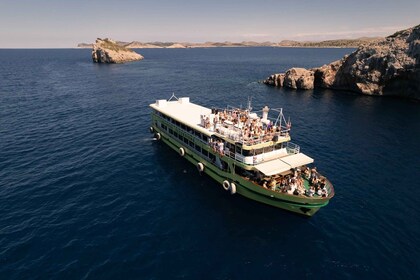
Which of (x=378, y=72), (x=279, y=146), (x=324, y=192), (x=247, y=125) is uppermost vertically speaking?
(x=378, y=72)

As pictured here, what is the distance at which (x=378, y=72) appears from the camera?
3383 inches

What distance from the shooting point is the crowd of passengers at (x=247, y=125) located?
111 feet

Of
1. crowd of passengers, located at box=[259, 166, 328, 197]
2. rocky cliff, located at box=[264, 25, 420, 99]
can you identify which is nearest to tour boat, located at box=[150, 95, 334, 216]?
crowd of passengers, located at box=[259, 166, 328, 197]

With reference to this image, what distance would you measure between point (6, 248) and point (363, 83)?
9905cm

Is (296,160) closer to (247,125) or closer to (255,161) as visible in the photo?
(255,161)

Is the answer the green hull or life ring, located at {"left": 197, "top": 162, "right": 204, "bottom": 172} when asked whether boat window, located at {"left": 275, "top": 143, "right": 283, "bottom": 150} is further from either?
life ring, located at {"left": 197, "top": 162, "right": 204, "bottom": 172}

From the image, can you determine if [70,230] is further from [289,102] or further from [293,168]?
[289,102]

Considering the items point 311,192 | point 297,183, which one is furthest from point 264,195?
point 311,192

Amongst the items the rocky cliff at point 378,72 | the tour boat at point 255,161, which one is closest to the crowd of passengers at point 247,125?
the tour boat at point 255,161

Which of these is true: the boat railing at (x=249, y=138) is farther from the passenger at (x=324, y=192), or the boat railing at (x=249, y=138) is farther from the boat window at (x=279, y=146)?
the passenger at (x=324, y=192)

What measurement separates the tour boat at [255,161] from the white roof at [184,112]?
0.99 feet

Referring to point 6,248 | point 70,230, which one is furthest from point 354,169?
point 6,248

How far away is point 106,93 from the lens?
91625 mm

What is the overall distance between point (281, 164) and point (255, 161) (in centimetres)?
Result: 300
